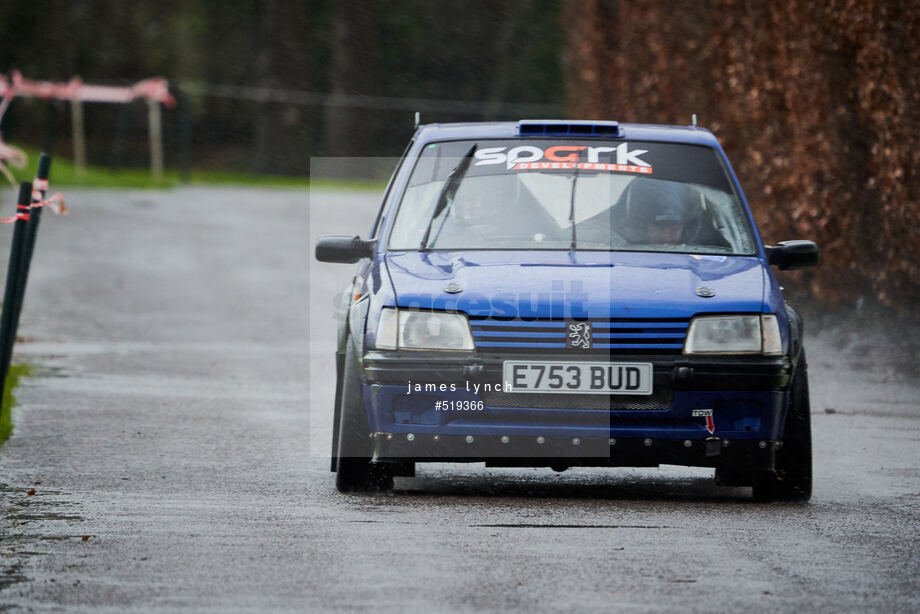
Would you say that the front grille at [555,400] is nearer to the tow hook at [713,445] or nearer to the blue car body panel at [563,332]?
the blue car body panel at [563,332]

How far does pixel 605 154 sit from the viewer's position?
9461 millimetres

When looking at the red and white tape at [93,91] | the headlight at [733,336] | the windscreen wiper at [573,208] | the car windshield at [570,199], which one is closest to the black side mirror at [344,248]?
the car windshield at [570,199]

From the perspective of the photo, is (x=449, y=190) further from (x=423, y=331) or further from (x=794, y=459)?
(x=794, y=459)

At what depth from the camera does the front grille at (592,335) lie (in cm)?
807

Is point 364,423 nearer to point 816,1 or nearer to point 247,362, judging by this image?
point 247,362

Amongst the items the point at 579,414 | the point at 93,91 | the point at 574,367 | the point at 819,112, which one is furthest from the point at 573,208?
the point at 93,91

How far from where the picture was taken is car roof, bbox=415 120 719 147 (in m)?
9.59

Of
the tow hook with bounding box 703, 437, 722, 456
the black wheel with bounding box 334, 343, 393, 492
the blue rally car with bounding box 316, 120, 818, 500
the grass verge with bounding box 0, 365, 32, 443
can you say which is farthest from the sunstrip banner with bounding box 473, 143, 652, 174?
the grass verge with bounding box 0, 365, 32, 443

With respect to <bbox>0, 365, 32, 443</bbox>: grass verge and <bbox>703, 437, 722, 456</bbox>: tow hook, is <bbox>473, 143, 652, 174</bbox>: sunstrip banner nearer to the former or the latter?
<bbox>703, 437, 722, 456</bbox>: tow hook

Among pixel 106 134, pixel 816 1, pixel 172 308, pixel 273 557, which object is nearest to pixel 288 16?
pixel 106 134

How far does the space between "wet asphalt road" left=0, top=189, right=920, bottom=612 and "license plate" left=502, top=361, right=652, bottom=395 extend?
1.76ft

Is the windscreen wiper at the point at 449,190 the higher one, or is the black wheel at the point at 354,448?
the windscreen wiper at the point at 449,190

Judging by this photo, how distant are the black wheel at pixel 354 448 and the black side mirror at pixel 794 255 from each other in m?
2.18

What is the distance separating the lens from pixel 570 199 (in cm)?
918
